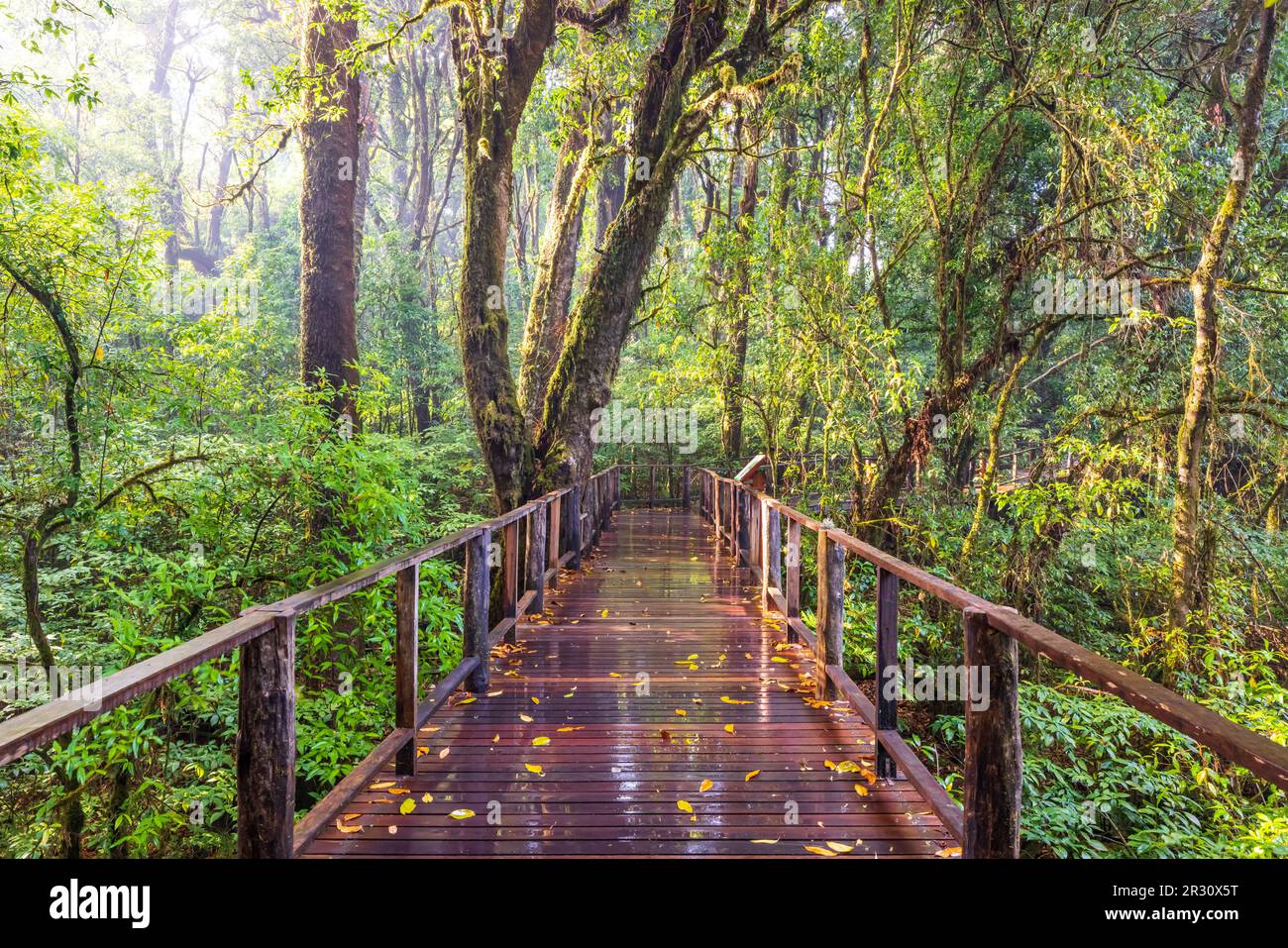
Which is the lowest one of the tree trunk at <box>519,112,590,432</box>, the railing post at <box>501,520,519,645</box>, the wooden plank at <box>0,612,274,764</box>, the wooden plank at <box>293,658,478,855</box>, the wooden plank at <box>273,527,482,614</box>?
the wooden plank at <box>293,658,478,855</box>

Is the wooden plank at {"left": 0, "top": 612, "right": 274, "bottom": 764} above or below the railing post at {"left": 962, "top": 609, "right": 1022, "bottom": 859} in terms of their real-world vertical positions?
above

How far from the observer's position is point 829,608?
4.07 m

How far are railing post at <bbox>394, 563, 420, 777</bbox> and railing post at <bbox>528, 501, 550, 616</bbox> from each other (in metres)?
2.96

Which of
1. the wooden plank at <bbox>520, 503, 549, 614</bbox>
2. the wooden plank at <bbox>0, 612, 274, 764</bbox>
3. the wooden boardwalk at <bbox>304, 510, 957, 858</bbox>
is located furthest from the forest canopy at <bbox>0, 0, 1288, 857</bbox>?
the wooden plank at <bbox>0, 612, 274, 764</bbox>

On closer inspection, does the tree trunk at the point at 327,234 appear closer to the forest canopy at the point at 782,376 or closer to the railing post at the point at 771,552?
the forest canopy at the point at 782,376

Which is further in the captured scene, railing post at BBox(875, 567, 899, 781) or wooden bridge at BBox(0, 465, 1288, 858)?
→ railing post at BBox(875, 567, 899, 781)

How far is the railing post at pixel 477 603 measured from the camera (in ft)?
13.9

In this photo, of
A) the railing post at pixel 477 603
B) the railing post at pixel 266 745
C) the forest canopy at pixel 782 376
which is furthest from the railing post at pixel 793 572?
the railing post at pixel 266 745

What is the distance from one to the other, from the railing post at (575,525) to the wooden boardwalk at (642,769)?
2802mm

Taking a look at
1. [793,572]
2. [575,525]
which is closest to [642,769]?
[793,572]

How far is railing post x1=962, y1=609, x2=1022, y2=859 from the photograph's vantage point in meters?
2.13

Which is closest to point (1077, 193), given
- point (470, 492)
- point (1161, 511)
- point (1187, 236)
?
point (1187, 236)

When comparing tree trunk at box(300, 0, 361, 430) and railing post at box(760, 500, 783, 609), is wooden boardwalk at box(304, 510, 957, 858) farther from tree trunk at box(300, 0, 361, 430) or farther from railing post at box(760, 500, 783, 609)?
tree trunk at box(300, 0, 361, 430)
